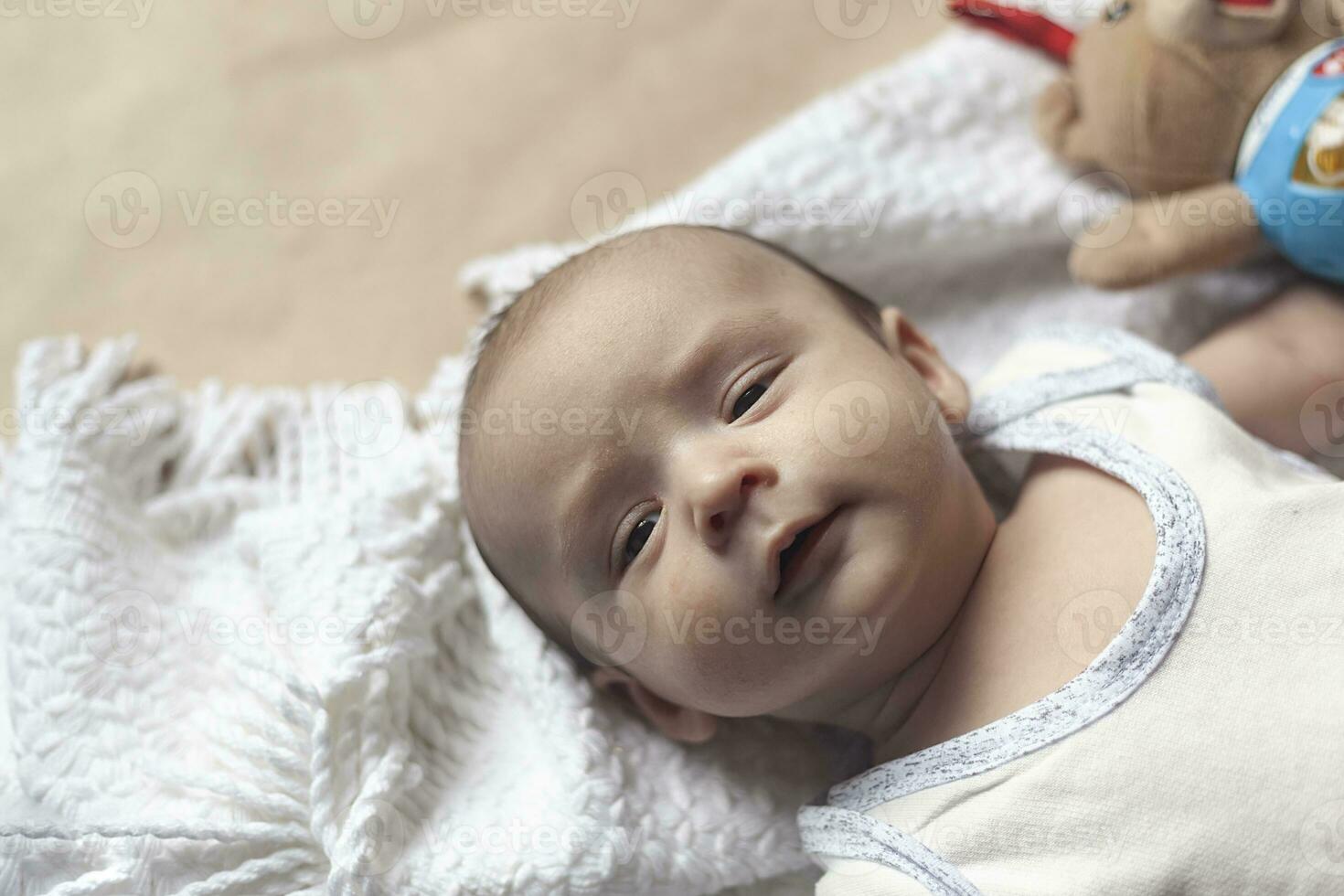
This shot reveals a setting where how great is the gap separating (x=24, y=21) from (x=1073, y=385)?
1.53 m

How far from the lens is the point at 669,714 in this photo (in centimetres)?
114

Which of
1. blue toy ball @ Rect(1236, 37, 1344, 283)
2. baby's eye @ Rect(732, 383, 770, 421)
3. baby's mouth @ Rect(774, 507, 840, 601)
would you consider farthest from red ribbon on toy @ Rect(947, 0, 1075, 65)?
baby's mouth @ Rect(774, 507, 840, 601)

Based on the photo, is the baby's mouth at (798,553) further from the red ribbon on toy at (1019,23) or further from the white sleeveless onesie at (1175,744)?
the red ribbon on toy at (1019,23)

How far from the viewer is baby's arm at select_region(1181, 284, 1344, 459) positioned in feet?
4.02

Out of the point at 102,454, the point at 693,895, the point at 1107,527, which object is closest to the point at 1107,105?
the point at 1107,527

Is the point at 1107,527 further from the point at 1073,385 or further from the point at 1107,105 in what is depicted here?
the point at 1107,105

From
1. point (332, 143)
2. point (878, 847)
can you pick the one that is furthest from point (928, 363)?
point (332, 143)

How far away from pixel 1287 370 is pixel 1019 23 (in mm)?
544

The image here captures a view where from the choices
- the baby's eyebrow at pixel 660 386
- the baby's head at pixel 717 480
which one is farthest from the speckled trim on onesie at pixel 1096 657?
the baby's eyebrow at pixel 660 386

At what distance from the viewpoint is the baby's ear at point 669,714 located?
113cm

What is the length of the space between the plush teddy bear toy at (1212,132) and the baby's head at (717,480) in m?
0.40

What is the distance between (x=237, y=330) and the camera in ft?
4.69

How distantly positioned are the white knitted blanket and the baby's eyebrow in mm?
231

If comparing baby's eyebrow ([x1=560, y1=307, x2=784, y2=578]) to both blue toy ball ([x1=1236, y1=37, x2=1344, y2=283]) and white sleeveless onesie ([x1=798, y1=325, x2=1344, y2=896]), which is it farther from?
blue toy ball ([x1=1236, y1=37, x2=1344, y2=283])
